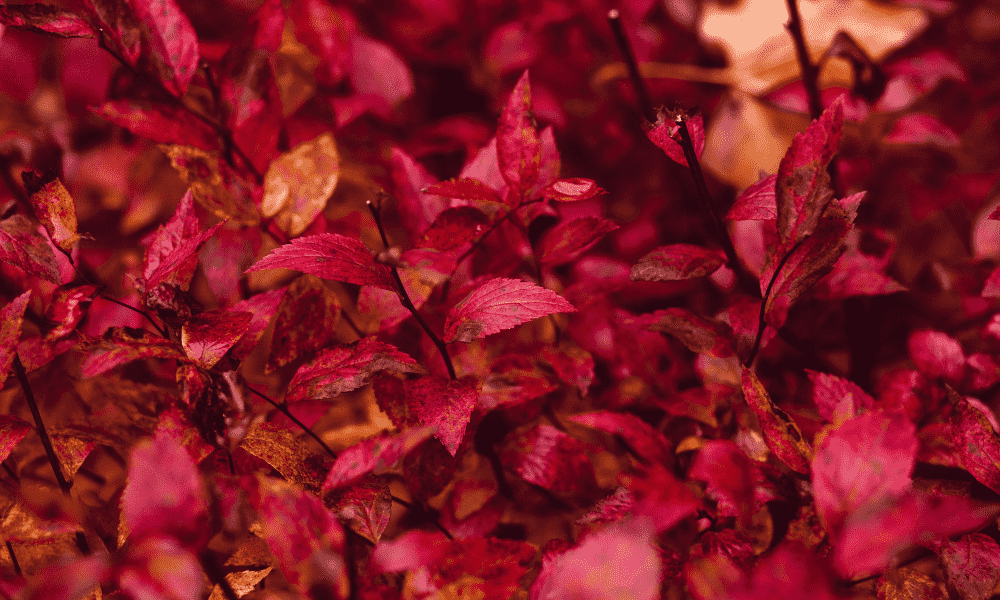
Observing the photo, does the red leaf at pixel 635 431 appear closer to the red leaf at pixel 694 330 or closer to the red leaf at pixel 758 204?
the red leaf at pixel 694 330

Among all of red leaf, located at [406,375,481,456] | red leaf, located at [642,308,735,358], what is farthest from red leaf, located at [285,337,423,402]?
red leaf, located at [642,308,735,358]

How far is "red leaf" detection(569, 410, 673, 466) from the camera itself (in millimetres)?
584

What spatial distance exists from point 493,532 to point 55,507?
43 cm

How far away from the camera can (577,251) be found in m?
0.66

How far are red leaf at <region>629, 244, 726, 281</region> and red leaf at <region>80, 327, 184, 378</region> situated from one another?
16.8 inches

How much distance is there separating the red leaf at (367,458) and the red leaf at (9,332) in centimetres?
30

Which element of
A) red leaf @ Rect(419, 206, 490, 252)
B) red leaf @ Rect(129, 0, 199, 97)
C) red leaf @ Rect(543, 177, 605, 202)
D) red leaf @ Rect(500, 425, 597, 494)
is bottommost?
red leaf @ Rect(500, 425, 597, 494)

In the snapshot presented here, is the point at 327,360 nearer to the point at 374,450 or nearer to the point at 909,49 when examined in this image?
the point at 374,450

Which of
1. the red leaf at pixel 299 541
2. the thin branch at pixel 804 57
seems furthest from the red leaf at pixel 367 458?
the thin branch at pixel 804 57

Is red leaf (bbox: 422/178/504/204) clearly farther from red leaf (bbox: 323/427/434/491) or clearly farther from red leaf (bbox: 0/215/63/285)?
red leaf (bbox: 0/215/63/285)

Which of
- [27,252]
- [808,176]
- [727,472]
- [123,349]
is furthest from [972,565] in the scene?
[27,252]

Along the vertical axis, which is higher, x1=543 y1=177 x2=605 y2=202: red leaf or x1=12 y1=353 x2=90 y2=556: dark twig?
x1=543 y1=177 x2=605 y2=202: red leaf

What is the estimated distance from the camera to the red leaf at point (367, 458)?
48 cm

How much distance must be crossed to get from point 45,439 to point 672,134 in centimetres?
63
